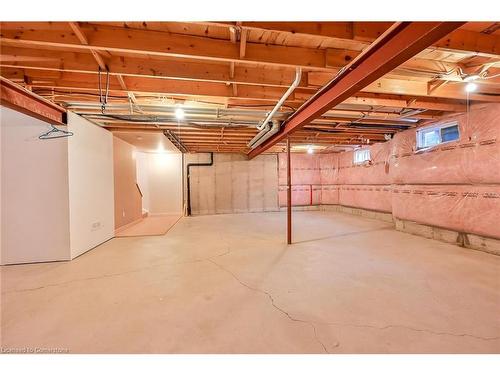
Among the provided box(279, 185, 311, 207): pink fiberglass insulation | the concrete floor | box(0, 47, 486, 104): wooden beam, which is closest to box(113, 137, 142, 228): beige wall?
the concrete floor

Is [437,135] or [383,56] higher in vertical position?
[383,56]

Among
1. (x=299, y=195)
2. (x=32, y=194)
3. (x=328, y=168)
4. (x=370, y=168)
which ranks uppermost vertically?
(x=328, y=168)

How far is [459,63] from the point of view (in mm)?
2230

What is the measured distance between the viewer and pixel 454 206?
12.1 feet

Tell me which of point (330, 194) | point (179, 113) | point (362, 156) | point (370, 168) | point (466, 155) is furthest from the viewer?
point (330, 194)

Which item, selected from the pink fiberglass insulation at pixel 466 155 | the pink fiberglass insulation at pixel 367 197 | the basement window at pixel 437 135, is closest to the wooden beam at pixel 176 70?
the pink fiberglass insulation at pixel 466 155

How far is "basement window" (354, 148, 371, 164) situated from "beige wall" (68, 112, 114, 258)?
6.86m

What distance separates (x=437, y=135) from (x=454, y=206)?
4.46 feet

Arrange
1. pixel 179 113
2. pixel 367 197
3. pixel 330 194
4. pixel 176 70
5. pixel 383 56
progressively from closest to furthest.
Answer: pixel 383 56
pixel 176 70
pixel 179 113
pixel 367 197
pixel 330 194

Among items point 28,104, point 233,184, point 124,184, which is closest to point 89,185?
point 28,104

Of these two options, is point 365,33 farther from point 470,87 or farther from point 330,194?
point 330,194

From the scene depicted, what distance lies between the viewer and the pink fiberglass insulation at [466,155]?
3166 mm
